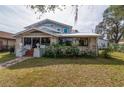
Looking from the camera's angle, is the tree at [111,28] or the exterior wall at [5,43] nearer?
the exterior wall at [5,43]

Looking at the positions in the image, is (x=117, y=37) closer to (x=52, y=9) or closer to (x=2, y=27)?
(x=2, y=27)

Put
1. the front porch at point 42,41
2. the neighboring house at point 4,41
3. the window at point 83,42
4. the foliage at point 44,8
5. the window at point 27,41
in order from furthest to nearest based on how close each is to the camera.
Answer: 1. the neighboring house at point 4,41
2. the window at point 27,41
3. the window at point 83,42
4. the front porch at point 42,41
5. the foliage at point 44,8

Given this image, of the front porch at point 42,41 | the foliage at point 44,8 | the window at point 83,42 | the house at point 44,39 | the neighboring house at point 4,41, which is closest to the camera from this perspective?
the foliage at point 44,8

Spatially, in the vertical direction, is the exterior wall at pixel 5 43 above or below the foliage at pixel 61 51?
above

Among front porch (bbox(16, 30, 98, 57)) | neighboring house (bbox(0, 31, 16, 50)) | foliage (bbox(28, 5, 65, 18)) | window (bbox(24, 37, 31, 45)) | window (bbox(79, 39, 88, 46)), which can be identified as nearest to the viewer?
foliage (bbox(28, 5, 65, 18))

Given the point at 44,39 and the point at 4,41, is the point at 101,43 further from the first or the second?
the point at 44,39

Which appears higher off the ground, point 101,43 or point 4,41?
point 4,41

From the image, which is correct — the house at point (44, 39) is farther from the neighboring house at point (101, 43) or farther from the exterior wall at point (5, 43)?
the neighboring house at point (101, 43)

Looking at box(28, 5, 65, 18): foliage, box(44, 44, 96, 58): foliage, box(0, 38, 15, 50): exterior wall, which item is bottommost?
box(44, 44, 96, 58): foliage

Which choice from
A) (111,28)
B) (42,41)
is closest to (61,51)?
(42,41)

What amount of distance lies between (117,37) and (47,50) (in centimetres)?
3498

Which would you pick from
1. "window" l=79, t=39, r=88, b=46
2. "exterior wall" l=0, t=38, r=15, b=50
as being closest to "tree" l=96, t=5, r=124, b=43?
"exterior wall" l=0, t=38, r=15, b=50

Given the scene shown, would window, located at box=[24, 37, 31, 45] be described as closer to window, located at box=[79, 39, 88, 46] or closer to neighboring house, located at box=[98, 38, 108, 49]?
window, located at box=[79, 39, 88, 46]

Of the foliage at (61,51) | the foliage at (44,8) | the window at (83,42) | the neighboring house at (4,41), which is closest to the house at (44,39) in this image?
the window at (83,42)
